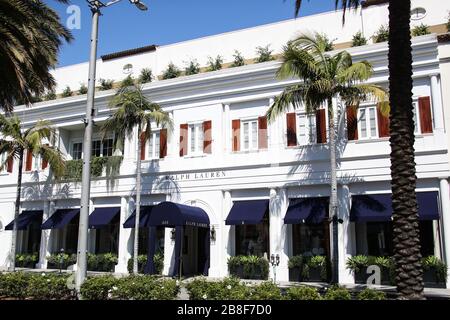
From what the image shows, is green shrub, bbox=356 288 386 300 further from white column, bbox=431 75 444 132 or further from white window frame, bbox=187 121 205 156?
white window frame, bbox=187 121 205 156

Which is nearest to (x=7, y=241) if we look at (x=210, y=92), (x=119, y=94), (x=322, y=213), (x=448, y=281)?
(x=119, y=94)

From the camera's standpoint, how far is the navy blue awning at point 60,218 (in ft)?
86.3

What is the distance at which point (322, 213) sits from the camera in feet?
67.3

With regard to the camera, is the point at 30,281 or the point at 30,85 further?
the point at 30,85

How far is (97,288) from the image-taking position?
11508 mm

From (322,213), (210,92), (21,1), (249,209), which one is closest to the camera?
(21,1)

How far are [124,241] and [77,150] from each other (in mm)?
7412

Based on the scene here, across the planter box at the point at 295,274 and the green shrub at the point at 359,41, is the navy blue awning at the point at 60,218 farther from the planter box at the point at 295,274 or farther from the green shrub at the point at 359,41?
the green shrub at the point at 359,41

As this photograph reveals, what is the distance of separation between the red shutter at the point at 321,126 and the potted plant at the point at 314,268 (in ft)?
16.9

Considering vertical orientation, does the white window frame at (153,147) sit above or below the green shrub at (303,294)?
above

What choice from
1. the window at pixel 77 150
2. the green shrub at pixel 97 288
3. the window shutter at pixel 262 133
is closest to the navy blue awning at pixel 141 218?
the window shutter at pixel 262 133

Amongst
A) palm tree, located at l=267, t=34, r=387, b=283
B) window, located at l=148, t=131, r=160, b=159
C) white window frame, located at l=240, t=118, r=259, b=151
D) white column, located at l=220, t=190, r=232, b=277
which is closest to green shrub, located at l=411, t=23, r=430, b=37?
palm tree, located at l=267, t=34, r=387, b=283
